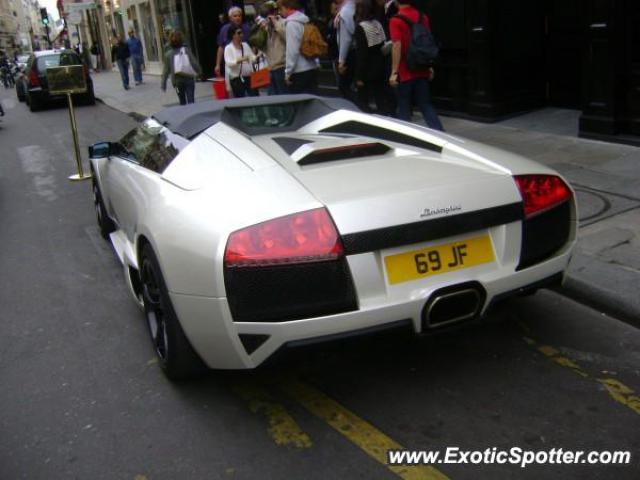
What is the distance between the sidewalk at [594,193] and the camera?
163 inches

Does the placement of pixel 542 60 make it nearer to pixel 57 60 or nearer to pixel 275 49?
pixel 275 49

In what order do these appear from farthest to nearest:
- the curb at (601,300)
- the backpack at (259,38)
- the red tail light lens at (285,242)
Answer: the backpack at (259,38) < the curb at (601,300) < the red tail light lens at (285,242)

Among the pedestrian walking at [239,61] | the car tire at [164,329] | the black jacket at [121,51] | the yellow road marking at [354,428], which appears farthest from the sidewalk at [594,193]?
the black jacket at [121,51]

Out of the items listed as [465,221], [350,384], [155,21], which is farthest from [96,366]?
[155,21]

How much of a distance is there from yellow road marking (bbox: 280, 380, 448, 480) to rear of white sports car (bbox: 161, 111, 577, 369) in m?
0.44

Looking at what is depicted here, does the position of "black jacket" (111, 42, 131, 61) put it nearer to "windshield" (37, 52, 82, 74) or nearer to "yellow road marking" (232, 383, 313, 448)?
"windshield" (37, 52, 82, 74)

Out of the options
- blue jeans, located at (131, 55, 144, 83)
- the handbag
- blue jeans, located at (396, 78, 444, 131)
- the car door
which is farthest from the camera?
blue jeans, located at (131, 55, 144, 83)

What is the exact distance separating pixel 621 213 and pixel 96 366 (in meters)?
3.98

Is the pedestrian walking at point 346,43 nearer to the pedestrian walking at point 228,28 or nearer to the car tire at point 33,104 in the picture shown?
the pedestrian walking at point 228,28

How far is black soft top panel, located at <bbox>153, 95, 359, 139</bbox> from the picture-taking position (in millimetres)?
4082

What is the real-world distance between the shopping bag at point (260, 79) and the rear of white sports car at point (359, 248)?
22.6 ft

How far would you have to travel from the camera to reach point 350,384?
3.32m

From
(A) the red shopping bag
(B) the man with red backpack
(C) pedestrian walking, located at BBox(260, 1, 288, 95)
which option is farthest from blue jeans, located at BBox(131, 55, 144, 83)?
(B) the man with red backpack

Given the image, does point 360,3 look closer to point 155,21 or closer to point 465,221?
point 465,221
